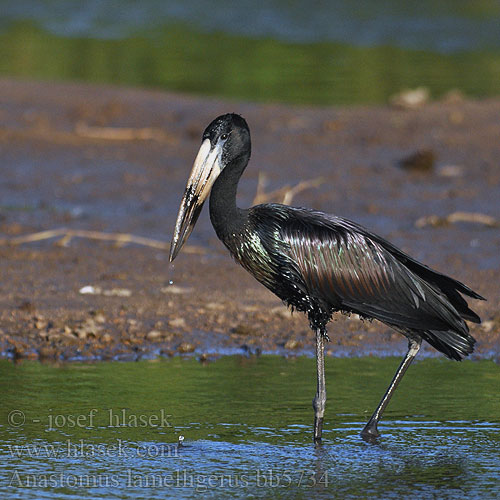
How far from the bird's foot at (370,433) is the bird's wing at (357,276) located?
58 centimetres

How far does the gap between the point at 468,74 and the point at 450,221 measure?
11.5 meters

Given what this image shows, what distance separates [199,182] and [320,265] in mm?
813

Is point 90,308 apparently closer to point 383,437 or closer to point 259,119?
point 383,437

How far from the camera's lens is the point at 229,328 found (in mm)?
8992

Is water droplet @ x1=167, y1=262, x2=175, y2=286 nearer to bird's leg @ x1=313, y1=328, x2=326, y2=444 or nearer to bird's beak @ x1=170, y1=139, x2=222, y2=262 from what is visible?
bird's beak @ x1=170, y1=139, x2=222, y2=262

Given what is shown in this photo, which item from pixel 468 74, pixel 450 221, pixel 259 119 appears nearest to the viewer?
pixel 450 221

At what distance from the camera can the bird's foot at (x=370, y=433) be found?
6669 mm

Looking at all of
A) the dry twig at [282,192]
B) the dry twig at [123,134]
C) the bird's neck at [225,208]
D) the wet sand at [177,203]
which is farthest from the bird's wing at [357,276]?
the dry twig at [123,134]

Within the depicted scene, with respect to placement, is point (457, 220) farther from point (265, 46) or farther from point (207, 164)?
point (265, 46)

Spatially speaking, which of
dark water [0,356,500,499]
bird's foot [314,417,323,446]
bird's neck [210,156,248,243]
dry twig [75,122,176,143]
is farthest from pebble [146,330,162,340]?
dry twig [75,122,176,143]

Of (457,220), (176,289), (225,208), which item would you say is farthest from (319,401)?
(457,220)

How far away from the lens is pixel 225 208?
6.79 metres

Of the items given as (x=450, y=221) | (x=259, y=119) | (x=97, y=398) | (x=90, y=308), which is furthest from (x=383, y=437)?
(x=259, y=119)

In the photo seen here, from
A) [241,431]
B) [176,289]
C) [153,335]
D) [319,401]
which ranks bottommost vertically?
[241,431]
